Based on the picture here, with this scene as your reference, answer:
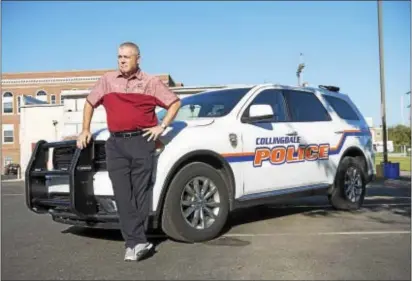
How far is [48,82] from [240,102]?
4644 cm

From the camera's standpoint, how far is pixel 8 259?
444 centimetres

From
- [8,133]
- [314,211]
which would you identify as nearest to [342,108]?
[314,211]

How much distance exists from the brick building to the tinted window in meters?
40.2

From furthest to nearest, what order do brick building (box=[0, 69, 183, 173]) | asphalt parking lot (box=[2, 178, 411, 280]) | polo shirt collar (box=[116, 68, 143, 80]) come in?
brick building (box=[0, 69, 183, 173]) → polo shirt collar (box=[116, 68, 143, 80]) → asphalt parking lot (box=[2, 178, 411, 280])

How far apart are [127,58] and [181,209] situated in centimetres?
157

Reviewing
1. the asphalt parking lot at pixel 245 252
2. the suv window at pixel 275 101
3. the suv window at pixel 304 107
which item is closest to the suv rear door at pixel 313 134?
the suv window at pixel 304 107

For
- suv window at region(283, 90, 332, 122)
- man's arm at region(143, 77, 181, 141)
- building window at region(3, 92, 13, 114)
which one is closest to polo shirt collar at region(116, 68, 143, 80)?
man's arm at region(143, 77, 181, 141)

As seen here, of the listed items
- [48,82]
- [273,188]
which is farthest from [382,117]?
[48,82]

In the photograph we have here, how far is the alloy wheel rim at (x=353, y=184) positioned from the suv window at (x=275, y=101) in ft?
5.50

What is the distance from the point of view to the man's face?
14.4 feet

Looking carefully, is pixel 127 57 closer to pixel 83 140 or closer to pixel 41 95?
pixel 83 140

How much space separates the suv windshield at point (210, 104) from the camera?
18.8ft

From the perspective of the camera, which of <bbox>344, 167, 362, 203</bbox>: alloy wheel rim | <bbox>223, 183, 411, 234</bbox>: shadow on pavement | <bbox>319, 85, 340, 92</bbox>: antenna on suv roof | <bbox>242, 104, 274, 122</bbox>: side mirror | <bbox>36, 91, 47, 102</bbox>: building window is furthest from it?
<bbox>36, 91, 47, 102</bbox>: building window

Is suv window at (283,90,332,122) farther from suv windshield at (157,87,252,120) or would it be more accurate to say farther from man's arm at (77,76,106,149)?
man's arm at (77,76,106,149)
